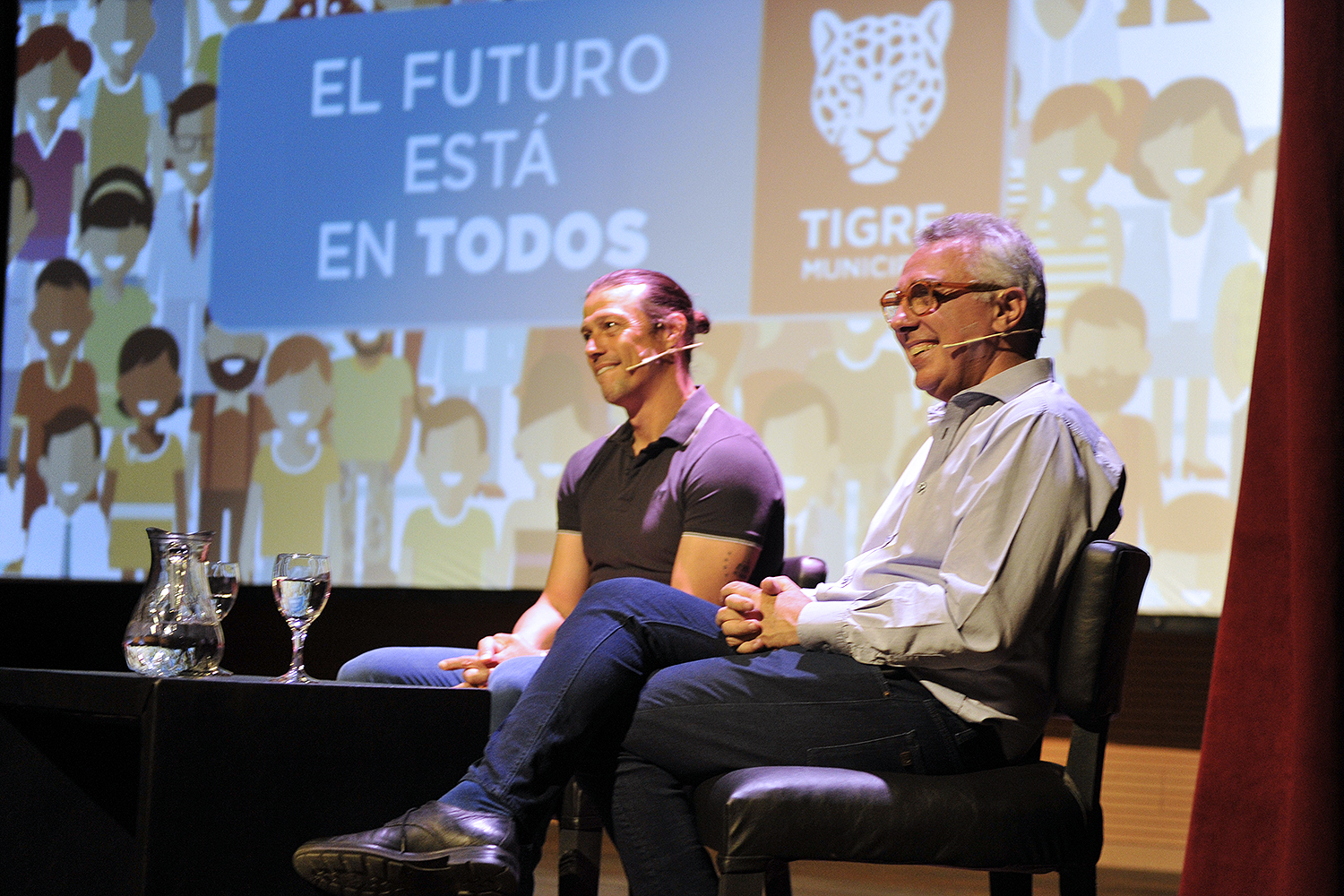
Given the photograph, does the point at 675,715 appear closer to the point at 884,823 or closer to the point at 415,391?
the point at 884,823

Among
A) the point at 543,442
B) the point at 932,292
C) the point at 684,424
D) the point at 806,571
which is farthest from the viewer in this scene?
the point at 543,442

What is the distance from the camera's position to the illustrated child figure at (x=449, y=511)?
11.0 feet

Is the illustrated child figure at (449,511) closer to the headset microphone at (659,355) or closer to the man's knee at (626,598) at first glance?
the headset microphone at (659,355)

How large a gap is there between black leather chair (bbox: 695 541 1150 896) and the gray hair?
416 mm

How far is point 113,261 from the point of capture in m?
3.79

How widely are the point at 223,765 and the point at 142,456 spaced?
245 cm

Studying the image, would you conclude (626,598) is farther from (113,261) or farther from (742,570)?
(113,261)

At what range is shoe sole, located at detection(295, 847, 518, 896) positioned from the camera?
1.31m

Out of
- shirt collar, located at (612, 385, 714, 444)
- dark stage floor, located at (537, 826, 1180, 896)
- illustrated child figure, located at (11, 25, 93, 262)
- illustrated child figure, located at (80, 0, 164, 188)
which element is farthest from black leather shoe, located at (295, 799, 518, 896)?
illustrated child figure, located at (11, 25, 93, 262)

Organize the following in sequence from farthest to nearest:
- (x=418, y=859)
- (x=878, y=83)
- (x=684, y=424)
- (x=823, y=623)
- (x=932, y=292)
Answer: (x=878, y=83), (x=684, y=424), (x=932, y=292), (x=823, y=623), (x=418, y=859)

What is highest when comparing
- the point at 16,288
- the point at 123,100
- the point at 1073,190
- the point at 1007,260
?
the point at 123,100

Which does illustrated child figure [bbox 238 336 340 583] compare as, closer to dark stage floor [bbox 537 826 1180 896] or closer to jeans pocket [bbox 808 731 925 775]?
dark stage floor [bbox 537 826 1180 896]

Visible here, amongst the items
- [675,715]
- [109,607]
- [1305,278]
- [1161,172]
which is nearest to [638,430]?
[675,715]

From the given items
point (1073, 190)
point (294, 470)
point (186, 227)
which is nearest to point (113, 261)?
point (186, 227)
